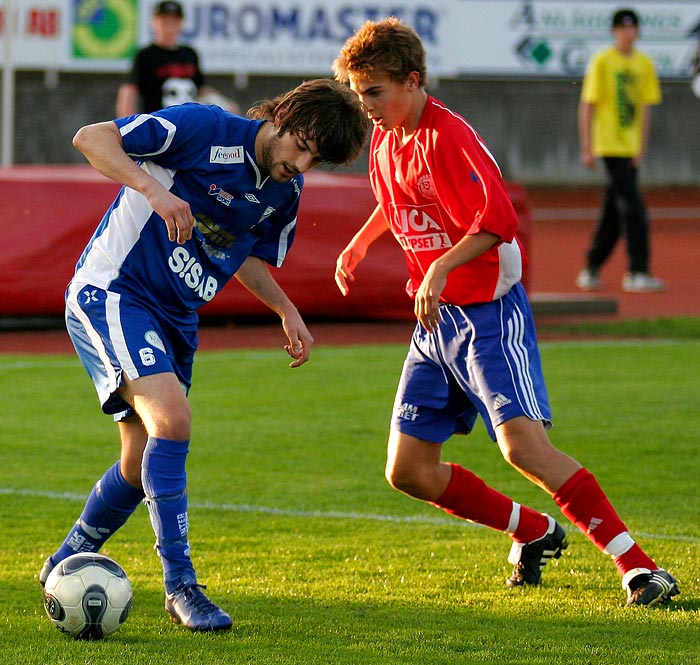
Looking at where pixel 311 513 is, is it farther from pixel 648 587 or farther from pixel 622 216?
pixel 622 216

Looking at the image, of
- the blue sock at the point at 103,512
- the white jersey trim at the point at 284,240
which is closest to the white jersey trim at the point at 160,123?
the white jersey trim at the point at 284,240

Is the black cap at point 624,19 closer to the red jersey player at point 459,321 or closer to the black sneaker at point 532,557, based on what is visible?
the red jersey player at point 459,321

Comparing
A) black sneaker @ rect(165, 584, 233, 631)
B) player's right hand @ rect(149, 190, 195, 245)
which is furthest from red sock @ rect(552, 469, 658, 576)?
player's right hand @ rect(149, 190, 195, 245)

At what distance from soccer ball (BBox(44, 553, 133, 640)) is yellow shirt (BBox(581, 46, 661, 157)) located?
9.52 meters

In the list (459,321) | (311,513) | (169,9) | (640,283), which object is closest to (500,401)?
(459,321)

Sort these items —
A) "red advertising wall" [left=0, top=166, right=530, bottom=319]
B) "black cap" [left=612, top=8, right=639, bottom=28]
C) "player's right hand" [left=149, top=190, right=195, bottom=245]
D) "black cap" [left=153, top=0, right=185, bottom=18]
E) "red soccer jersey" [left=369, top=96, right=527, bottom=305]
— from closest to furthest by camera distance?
"player's right hand" [left=149, top=190, right=195, bottom=245], "red soccer jersey" [left=369, top=96, right=527, bottom=305], "red advertising wall" [left=0, top=166, right=530, bottom=319], "black cap" [left=153, top=0, right=185, bottom=18], "black cap" [left=612, top=8, right=639, bottom=28]

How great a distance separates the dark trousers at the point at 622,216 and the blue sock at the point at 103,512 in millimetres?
8949

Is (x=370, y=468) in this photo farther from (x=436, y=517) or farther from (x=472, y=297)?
(x=472, y=297)

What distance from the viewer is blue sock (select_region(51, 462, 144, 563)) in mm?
4430

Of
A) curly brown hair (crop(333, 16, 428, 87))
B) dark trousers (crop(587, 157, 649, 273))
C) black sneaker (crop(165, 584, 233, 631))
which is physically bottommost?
dark trousers (crop(587, 157, 649, 273))

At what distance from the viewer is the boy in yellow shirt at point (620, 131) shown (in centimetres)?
1281

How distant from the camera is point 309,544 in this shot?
543 cm

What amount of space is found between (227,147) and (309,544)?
1833 mm

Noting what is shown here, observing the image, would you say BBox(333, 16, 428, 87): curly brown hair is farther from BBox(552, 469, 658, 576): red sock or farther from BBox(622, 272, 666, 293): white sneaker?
BBox(622, 272, 666, 293): white sneaker
